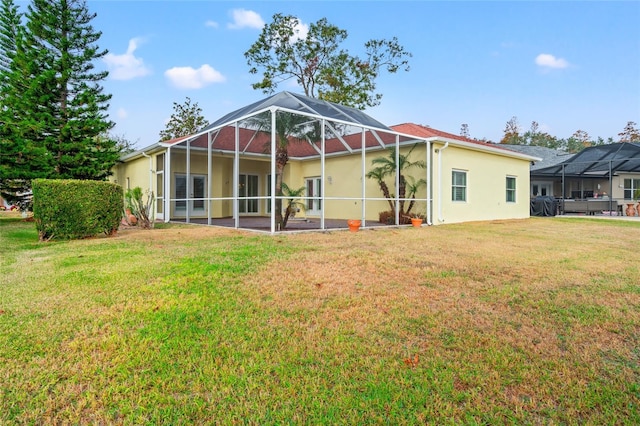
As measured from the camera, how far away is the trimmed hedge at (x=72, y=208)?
278 inches

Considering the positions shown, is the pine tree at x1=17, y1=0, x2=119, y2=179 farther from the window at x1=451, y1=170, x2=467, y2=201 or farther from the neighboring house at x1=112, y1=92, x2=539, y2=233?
the window at x1=451, y1=170, x2=467, y2=201

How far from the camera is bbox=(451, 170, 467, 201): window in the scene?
1253 cm

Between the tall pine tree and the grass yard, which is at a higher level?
the tall pine tree

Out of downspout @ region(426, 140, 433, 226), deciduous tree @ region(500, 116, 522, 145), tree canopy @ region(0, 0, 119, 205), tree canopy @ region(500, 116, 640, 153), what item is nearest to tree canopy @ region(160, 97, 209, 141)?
tree canopy @ region(0, 0, 119, 205)

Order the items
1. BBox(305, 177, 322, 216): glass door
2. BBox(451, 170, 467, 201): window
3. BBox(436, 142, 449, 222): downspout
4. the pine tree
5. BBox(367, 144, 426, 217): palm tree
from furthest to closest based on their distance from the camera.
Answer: BBox(305, 177, 322, 216): glass door < the pine tree < BBox(451, 170, 467, 201): window < BBox(367, 144, 426, 217): palm tree < BBox(436, 142, 449, 222): downspout

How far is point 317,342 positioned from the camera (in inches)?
101

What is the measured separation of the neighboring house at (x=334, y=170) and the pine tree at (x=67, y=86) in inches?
78.8

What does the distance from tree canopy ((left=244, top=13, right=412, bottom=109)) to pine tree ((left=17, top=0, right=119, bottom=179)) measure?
36.9 feet

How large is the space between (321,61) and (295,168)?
37.3ft

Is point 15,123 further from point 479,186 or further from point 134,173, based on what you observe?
point 479,186

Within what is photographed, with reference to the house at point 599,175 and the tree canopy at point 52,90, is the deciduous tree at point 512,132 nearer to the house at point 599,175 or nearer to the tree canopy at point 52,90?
the house at point 599,175

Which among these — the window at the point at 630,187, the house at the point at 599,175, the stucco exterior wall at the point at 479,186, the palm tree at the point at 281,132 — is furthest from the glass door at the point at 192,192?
the window at the point at 630,187

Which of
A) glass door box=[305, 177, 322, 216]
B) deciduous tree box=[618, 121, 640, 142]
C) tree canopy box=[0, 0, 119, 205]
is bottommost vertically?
glass door box=[305, 177, 322, 216]

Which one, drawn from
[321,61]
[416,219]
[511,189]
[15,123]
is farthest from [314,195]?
[321,61]
